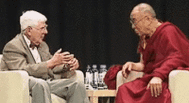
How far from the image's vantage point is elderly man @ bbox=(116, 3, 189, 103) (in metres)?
2.49

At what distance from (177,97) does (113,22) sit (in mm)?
1920

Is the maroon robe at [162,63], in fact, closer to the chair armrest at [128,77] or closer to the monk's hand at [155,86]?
the monk's hand at [155,86]

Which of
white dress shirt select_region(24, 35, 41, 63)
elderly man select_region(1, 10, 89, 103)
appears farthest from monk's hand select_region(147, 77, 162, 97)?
white dress shirt select_region(24, 35, 41, 63)

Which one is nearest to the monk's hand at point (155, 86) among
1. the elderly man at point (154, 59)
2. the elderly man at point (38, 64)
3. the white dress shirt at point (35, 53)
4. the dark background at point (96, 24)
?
the elderly man at point (154, 59)

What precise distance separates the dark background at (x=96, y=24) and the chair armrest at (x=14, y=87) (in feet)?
5.36

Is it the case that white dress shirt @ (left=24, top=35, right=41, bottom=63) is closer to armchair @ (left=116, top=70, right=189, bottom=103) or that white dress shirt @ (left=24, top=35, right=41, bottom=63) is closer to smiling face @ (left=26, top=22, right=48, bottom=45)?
smiling face @ (left=26, top=22, right=48, bottom=45)

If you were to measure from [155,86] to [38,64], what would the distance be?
91cm

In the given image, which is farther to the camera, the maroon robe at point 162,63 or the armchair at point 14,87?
the maroon robe at point 162,63

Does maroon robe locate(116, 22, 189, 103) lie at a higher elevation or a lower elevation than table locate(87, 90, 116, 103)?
higher

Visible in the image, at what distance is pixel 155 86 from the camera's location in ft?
8.07

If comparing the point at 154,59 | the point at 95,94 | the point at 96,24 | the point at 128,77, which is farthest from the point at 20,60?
the point at 96,24

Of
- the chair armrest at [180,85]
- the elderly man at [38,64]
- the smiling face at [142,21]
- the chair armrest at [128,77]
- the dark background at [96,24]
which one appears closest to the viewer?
the chair armrest at [180,85]

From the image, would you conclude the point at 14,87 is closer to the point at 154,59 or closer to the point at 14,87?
the point at 14,87

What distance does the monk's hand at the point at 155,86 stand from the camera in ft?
8.05
